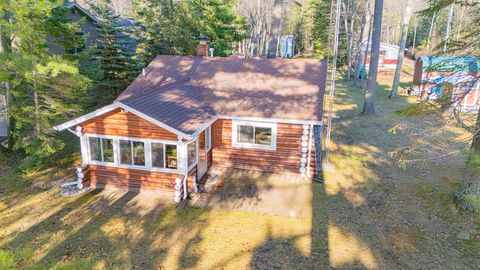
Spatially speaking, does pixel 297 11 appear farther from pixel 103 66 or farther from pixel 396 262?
pixel 396 262

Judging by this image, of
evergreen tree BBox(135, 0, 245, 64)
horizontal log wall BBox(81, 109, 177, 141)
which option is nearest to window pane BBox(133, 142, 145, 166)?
horizontal log wall BBox(81, 109, 177, 141)

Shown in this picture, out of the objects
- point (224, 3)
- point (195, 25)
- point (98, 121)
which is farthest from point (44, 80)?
point (224, 3)

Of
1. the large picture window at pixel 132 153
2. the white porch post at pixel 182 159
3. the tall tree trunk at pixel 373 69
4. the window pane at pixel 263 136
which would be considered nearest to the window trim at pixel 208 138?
the window pane at pixel 263 136

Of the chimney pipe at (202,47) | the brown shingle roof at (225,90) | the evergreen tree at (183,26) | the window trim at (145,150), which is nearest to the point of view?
the window trim at (145,150)

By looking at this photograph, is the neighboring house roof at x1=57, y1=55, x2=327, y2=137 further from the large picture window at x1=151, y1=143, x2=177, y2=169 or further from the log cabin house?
the large picture window at x1=151, y1=143, x2=177, y2=169

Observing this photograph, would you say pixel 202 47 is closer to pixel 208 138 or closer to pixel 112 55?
pixel 112 55

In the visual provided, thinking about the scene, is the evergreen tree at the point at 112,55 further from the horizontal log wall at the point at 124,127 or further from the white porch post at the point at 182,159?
the white porch post at the point at 182,159

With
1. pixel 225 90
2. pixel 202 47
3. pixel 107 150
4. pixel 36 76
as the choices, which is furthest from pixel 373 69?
pixel 36 76
